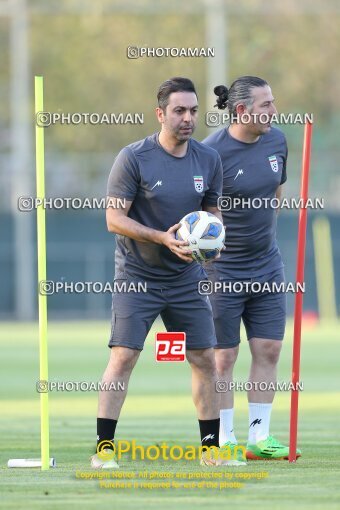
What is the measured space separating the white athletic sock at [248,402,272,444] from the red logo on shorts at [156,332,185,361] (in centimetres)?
122

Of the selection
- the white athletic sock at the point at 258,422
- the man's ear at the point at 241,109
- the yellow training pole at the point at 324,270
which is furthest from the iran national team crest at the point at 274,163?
the yellow training pole at the point at 324,270

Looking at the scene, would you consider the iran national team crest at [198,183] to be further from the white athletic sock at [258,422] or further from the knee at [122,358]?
the white athletic sock at [258,422]

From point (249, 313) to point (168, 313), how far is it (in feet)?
3.58

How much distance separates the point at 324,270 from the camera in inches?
1666

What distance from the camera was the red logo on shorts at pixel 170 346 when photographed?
9398 millimetres

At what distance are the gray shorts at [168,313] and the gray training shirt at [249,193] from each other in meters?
0.88

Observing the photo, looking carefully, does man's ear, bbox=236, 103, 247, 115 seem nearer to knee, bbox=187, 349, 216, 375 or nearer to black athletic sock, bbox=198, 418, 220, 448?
knee, bbox=187, 349, 216, 375

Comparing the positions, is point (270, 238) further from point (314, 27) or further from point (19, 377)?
point (314, 27)

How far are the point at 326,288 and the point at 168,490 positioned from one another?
112 feet

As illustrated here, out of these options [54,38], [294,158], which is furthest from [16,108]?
[54,38]

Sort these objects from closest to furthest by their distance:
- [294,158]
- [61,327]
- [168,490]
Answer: [168,490]
[61,327]
[294,158]

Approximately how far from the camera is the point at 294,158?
45469mm

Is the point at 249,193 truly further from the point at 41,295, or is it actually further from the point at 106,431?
the point at 106,431

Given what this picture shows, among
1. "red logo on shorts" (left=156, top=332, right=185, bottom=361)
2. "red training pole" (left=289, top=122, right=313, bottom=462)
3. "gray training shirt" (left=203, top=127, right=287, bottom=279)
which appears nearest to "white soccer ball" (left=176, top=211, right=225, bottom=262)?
"red logo on shorts" (left=156, top=332, right=185, bottom=361)
